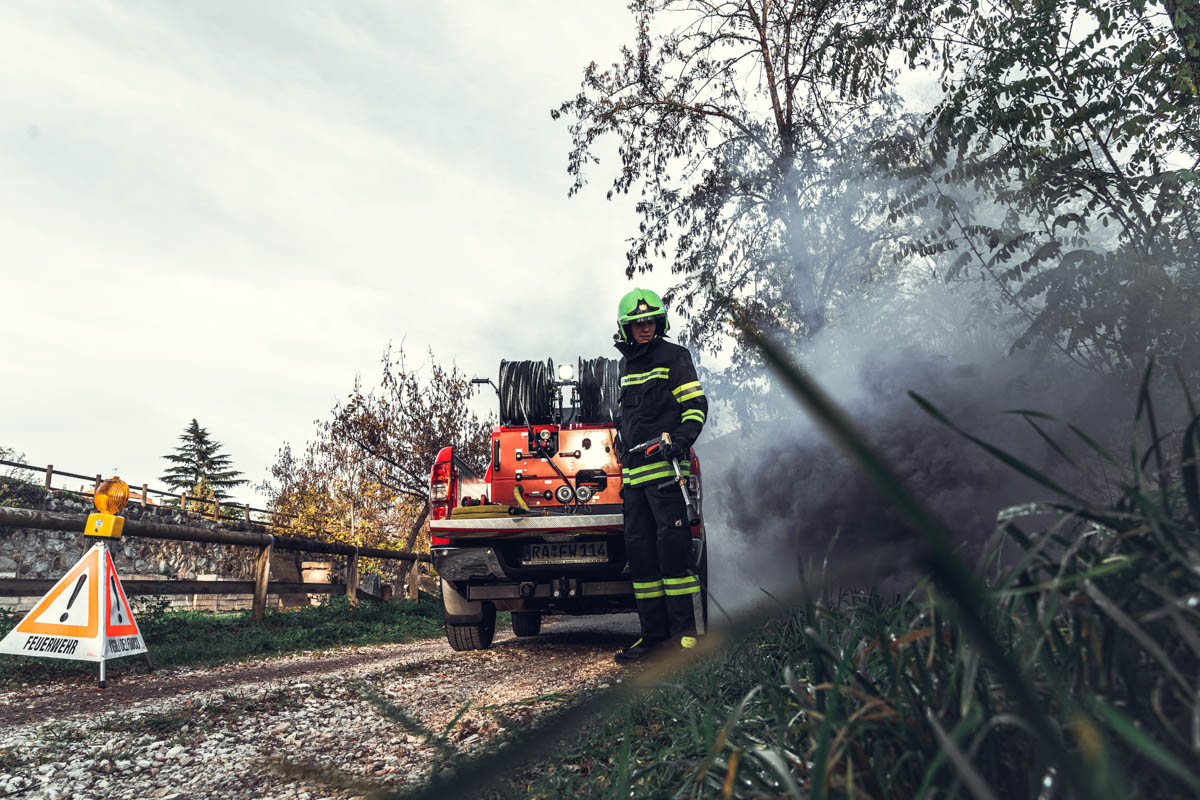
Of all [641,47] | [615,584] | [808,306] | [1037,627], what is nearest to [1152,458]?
[1037,627]

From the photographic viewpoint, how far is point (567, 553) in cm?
600

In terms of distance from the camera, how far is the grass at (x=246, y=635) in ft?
16.4

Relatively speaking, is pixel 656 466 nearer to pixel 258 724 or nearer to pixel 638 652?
pixel 638 652

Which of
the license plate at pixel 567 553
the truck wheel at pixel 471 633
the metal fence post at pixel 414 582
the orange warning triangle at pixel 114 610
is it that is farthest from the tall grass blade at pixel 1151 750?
the metal fence post at pixel 414 582

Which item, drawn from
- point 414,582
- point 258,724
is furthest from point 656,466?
point 414,582

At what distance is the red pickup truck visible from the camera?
229 inches

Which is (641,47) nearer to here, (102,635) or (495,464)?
(495,464)

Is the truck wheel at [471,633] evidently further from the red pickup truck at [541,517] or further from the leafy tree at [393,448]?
the leafy tree at [393,448]

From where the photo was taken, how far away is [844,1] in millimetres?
11281

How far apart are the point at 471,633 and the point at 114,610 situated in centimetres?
283

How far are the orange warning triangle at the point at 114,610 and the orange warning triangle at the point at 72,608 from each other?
0.05 meters

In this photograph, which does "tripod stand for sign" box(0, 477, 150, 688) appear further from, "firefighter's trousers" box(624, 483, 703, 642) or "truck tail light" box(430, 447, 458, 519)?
"firefighter's trousers" box(624, 483, 703, 642)

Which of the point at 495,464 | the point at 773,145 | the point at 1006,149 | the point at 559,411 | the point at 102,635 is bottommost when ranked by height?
the point at 102,635

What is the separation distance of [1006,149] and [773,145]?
23.3 feet
